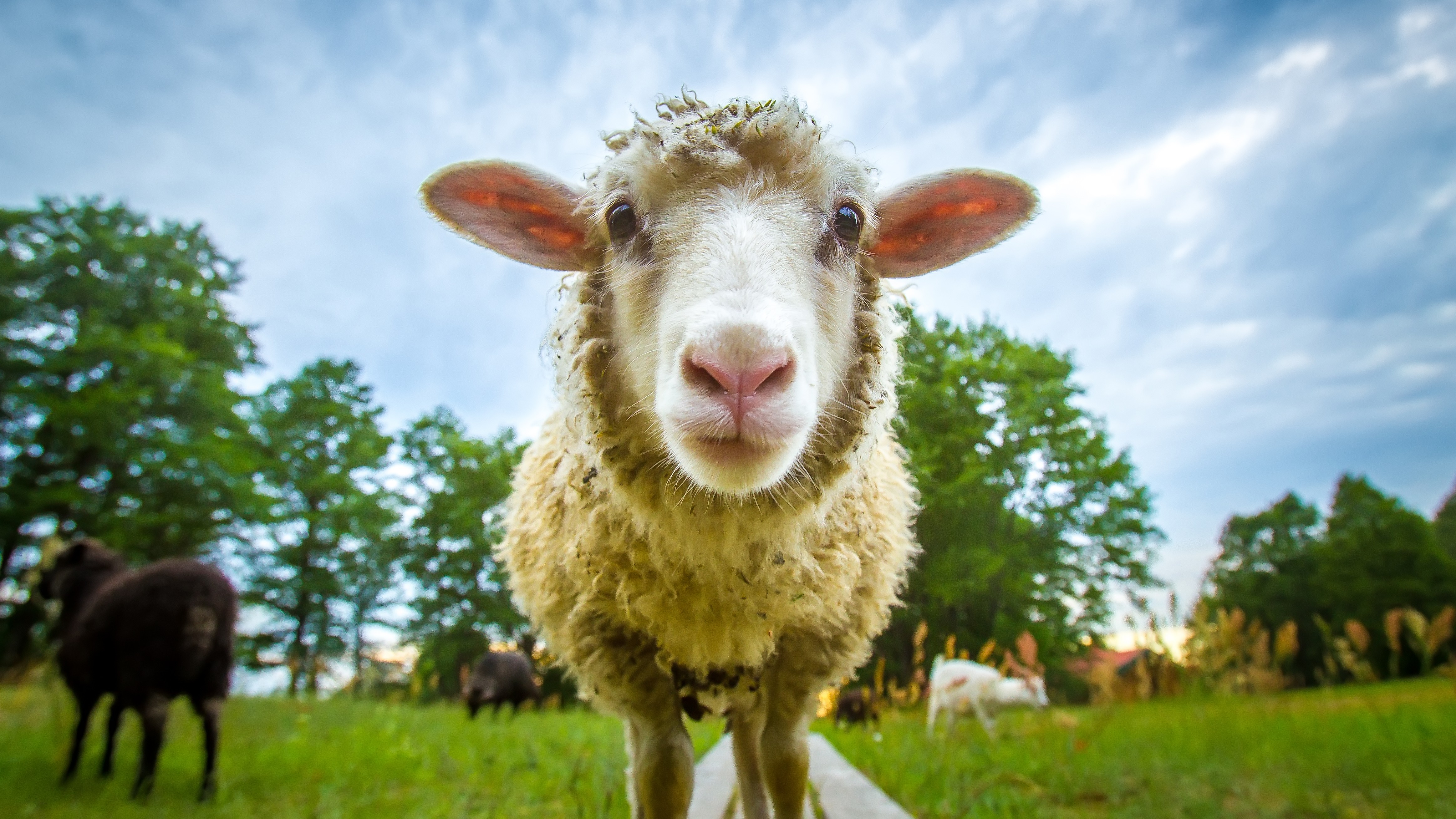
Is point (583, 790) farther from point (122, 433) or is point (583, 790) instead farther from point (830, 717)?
point (122, 433)

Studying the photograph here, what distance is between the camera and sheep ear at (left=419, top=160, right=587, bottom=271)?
1.93 m

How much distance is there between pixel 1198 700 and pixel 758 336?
13.4ft

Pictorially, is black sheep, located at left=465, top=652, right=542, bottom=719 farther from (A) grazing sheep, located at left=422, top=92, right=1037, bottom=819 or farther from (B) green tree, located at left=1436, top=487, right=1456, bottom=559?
(B) green tree, located at left=1436, top=487, right=1456, bottom=559


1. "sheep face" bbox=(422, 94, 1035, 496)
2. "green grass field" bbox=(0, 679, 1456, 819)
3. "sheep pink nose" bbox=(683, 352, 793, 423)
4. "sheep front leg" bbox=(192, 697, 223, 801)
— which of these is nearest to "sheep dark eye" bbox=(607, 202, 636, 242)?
"sheep face" bbox=(422, 94, 1035, 496)

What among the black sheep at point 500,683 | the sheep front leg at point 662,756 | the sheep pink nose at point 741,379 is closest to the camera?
the sheep pink nose at point 741,379

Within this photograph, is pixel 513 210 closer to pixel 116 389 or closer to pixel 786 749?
pixel 786 749

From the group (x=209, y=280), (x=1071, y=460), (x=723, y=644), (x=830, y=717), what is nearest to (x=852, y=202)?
(x=723, y=644)

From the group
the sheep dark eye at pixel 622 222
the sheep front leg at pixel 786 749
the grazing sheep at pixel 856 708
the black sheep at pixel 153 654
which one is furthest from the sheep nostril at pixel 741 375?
the grazing sheep at pixel 856 708

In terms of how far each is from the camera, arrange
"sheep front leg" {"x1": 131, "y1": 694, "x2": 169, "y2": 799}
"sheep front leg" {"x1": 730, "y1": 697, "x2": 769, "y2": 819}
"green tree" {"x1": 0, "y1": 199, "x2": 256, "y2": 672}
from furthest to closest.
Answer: "green tree" {"x1": 0, "y1": 199, "x2": 256, "y2": 672} → "sheep front leg" {"x1": 131, "y1": 694, "x2": 169, "y2": 799} → "sheep front leg" {"x1": 730, "y1": 697, "x2": 769, "y2": 819}

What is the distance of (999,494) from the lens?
4.80m

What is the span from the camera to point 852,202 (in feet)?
6.10

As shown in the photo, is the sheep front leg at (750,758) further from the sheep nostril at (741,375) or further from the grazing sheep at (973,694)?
the grazing sheep at (973,694)

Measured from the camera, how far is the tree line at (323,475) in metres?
4.77

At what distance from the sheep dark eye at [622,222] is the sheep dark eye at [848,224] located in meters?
0.57
